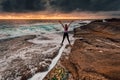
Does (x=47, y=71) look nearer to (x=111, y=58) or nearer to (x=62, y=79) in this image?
(x=62, y=79)

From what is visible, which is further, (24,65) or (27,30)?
(27,30)

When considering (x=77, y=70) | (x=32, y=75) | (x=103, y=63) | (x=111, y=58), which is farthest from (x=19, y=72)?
(x=111, y=58)

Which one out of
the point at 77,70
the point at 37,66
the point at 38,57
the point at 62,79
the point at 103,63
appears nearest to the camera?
the point at 62,79

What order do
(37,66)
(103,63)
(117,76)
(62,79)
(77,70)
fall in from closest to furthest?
1. (117,76)
2. (62,79)
3. (77,70)
4. (103,63)
5. (37,66)

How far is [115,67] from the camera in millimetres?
13203

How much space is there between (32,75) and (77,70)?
277cm

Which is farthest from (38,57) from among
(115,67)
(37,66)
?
(115,67)

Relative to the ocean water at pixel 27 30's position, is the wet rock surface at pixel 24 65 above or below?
above

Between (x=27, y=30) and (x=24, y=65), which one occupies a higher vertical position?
(x=24, y=65)

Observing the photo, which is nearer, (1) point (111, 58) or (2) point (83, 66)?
(2) point (83, 66)

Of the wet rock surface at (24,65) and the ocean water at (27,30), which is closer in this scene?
the wet rock surface at (24,65)

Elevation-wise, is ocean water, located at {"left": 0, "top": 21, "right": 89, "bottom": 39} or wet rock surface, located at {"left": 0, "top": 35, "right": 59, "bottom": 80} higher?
wet rock surface, located at {"left": 0, "top": 35, "right": 59, "bottom": 80}

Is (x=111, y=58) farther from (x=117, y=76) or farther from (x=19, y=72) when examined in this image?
(x=19, y=72)

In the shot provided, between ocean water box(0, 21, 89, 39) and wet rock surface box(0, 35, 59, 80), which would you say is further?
ocean water box(0, 21, 89, 39)
